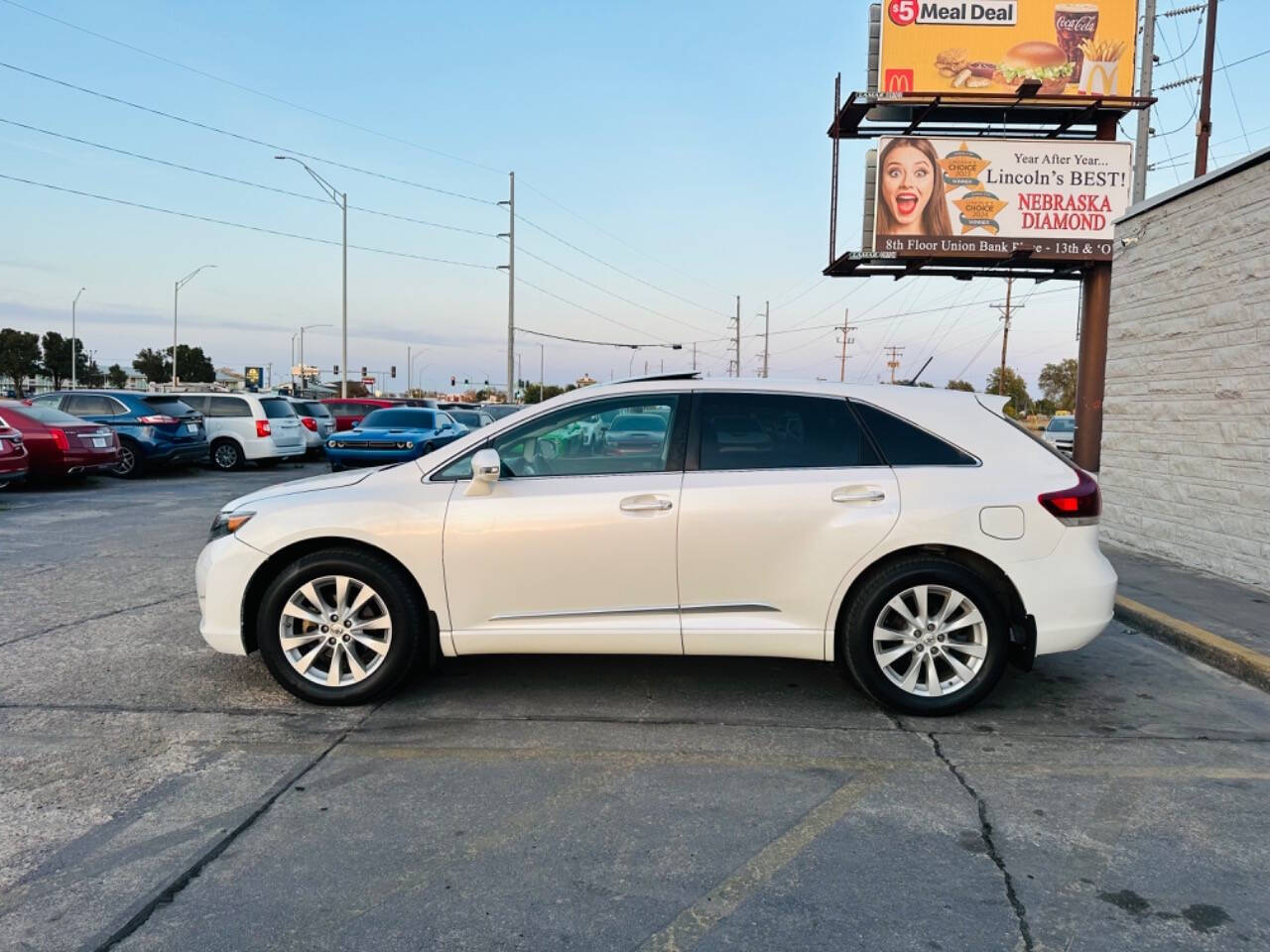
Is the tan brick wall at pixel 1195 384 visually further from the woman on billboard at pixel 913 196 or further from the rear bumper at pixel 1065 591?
the woman on billboard at pixel 913 196

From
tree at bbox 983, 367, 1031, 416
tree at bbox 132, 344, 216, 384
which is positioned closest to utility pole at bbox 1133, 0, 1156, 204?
tree at bbox 983, 367, 1031, 416

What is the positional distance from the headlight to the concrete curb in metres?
5.64

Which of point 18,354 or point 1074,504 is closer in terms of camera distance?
point 1074,504

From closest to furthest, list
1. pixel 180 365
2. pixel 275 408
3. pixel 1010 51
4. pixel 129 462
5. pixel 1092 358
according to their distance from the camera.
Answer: pixel 129 462 → pixel 1092 358 → pixel 1010 51 → pixel 275 408 → pixel 180 365

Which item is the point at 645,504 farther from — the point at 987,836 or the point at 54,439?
the point at 54,439

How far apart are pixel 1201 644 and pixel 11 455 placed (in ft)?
46.7

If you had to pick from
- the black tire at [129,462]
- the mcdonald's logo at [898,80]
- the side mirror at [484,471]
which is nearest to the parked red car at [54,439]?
the black tire at [129,462]

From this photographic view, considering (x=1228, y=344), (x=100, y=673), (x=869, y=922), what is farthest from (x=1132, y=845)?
(x=1228, y=344)

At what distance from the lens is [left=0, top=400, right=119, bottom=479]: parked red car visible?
1423 cm

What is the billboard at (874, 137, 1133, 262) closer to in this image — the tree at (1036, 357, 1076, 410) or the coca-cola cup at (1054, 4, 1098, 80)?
the coca-cola cup at (1054, 4, 1098, 80)

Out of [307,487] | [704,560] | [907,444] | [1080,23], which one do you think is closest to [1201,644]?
[907,444]

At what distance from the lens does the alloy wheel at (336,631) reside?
4617 mm

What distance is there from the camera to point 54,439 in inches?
565

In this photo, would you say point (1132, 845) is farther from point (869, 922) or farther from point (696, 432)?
point (696, 432)
